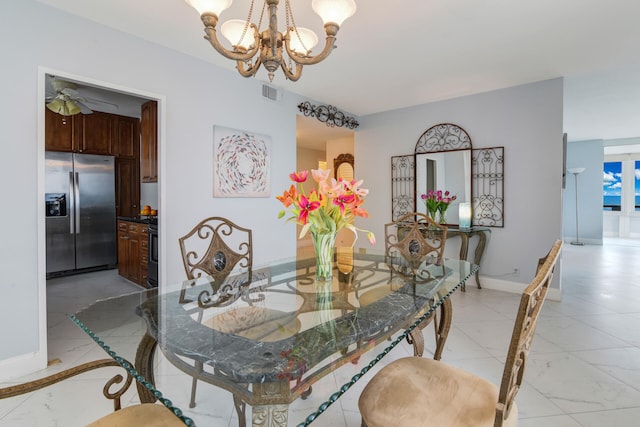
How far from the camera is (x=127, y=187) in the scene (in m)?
5.37

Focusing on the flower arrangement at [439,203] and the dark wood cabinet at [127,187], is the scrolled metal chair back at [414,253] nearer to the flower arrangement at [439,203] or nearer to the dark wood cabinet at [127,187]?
the flower arrangement at [439,203]

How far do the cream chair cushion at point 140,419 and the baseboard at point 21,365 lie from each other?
1771 mm

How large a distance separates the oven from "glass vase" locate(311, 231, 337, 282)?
8.69 ft

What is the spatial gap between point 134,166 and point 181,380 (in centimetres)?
541

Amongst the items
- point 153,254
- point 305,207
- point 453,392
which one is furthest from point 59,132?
point 453,392

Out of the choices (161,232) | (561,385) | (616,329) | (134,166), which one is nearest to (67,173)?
(134,166)

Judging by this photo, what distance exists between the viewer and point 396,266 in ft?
7.29

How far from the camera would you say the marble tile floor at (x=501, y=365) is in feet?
5.43

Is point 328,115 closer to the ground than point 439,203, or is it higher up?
higher up

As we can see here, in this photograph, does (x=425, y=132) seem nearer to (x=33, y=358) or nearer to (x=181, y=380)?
(x=181, y=380)

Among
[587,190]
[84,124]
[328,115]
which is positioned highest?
[328,115]

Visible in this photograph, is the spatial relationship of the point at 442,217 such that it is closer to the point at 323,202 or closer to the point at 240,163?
the point at 240,163

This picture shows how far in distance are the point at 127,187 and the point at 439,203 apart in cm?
497

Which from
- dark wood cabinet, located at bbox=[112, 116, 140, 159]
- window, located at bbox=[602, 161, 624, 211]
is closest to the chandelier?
dark wood cabinet, located at bbox=[112, 116, 140, 159]
